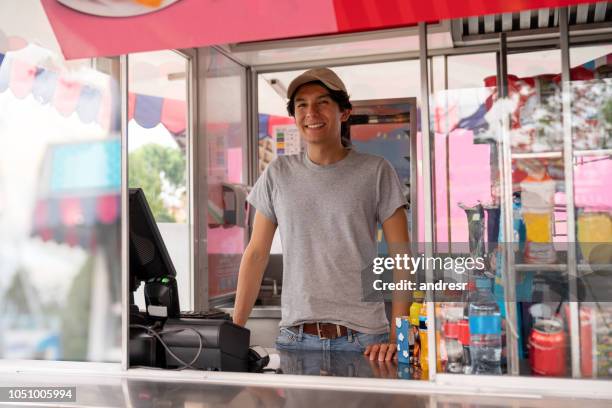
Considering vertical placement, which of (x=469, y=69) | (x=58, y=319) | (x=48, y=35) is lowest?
(x=58, y=319)

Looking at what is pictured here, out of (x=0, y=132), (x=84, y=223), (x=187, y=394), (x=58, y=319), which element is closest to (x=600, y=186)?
(x=187, y=394)

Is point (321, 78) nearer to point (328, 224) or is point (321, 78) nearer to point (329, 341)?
point (328, 224)

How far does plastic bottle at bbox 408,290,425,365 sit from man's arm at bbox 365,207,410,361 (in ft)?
0.28

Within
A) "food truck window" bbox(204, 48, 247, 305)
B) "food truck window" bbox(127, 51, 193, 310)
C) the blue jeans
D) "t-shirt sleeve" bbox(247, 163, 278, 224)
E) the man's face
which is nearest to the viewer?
the blue jeans

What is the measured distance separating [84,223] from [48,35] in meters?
0.62

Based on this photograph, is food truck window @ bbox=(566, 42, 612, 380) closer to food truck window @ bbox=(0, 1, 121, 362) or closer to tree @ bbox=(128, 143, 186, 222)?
food truck window @ bbox=(0, 1, 121, 362)

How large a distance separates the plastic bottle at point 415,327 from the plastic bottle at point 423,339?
27 mm

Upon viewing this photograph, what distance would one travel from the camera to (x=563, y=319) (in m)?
1.70

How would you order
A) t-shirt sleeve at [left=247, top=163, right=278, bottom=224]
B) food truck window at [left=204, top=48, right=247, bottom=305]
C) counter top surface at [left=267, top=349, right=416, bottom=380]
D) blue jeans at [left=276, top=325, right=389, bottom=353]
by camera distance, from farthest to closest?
food truck window at [left=204, top=48, right=247, bottom=305] → t-shirt sleeve at [left=247, top=163, right=278, bottom=224] → blue jeans at [left=276, top=325, right=389, bottom=353] → counter top surface at [left=267, top=349, right=416, bottom=380]

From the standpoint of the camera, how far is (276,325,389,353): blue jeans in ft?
6.95

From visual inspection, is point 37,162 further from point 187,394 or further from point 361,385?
point 361,385

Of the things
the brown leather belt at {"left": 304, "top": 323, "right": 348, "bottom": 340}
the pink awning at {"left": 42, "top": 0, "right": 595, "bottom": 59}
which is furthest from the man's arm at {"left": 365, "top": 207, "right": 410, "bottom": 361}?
the pink awning at {"left": 42, "top": 0, "right": 595, "bottom": 59}

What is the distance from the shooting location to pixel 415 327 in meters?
1.87

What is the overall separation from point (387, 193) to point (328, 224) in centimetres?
25
